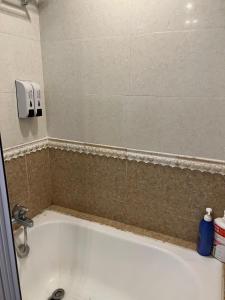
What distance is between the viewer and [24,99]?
50.6 inches

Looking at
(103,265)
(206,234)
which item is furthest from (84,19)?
(103,265)

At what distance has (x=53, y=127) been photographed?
1.53 m

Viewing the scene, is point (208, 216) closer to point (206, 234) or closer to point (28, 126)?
point (206, 234)

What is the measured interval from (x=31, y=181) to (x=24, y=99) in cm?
50

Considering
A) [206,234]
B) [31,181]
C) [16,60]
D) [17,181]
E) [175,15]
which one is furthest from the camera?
[31,181]

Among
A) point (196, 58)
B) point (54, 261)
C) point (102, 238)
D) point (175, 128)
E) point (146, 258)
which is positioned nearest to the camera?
point (196, 58)

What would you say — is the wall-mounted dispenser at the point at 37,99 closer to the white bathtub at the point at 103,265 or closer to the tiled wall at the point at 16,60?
the tiled wall at the point at 16,60

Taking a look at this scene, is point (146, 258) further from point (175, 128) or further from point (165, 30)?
point (165, 30)

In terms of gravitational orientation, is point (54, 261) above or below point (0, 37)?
below

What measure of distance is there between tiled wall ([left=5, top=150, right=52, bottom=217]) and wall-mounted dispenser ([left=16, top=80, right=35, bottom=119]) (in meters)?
0.26

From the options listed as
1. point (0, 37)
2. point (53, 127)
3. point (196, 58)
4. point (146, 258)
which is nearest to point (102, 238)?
point (146, 258)

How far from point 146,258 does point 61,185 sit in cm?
71

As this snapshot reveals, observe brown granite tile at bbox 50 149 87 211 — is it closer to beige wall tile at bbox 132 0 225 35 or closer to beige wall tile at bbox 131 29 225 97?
beige wall tile at bbox 131 29 225 97

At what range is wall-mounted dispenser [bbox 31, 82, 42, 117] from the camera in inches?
52.5
